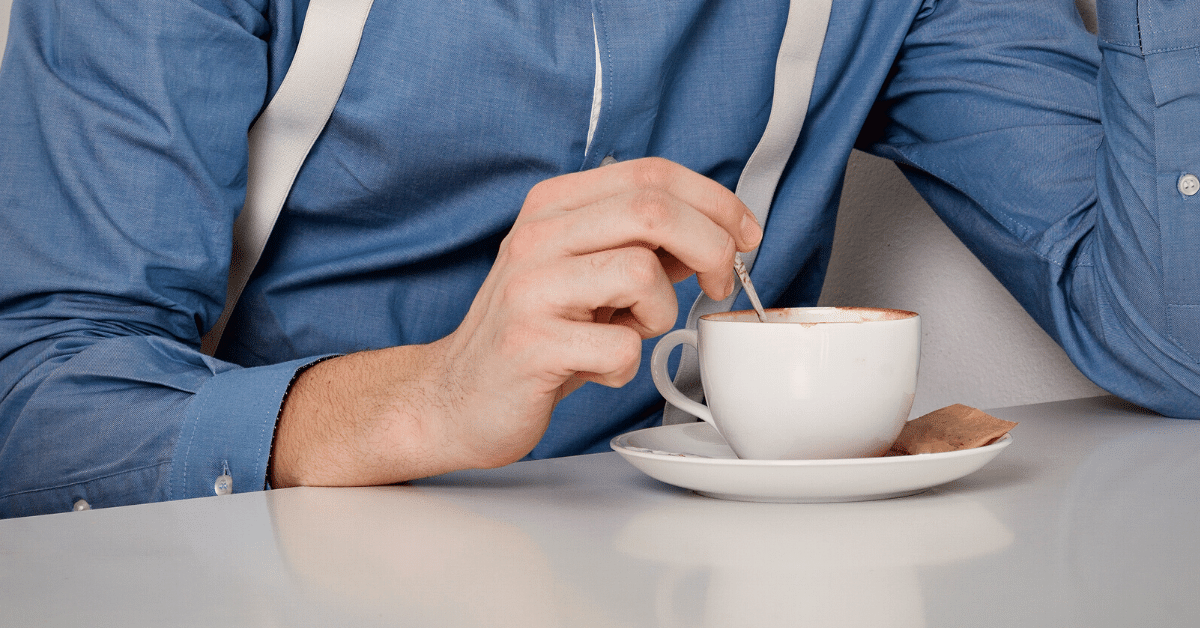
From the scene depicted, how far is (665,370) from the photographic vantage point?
63 cm

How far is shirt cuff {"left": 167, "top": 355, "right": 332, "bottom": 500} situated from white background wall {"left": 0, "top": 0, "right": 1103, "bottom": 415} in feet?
2.89

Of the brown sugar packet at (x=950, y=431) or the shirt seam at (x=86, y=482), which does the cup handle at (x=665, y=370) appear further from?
the shirt seam at (x=86, y=482)

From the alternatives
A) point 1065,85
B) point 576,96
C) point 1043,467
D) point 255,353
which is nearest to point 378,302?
point 255,353

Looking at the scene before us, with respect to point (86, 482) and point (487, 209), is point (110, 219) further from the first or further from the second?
point (487, 209)

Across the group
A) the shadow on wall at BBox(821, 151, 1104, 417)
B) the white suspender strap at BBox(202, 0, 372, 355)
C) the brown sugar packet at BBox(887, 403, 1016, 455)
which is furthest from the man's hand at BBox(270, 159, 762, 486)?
the shadow on wall at BBox(821, 151, 1104, 417)

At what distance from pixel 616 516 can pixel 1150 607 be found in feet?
0.85

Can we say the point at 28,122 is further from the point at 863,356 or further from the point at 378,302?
the point at 863,356

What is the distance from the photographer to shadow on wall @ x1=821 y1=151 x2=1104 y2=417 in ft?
3.67

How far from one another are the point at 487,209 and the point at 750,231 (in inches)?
16.3

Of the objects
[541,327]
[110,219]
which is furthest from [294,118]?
[541,327]

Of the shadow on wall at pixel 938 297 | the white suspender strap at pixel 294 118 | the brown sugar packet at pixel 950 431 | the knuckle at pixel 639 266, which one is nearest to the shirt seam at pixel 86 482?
the white suspender strap at pixel 294 118

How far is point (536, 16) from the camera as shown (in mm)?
861

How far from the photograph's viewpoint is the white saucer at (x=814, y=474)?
47 cm

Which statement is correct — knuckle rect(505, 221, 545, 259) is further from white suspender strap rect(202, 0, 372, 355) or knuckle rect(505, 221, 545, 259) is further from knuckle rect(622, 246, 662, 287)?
white suspender strap rect(202, 0, 372, 355)
